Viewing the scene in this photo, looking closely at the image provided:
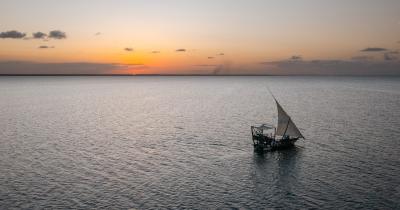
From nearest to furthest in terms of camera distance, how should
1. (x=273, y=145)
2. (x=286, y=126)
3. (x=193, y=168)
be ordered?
1. (x=193, y=168)
2. (x=273, y=145)
3. (x=286, y=126)

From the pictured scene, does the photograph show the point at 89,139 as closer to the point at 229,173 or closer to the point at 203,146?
the point at 203,146

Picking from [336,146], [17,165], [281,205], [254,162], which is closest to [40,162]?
[17,165]

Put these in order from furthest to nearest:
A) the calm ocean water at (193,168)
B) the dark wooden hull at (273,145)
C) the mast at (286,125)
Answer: the mast at (286,125) → the dark wooden hull at (273,145) → the calm ocean water at (193,168)

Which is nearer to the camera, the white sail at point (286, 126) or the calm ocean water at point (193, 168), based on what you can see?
the calm ocean water at point (193, 168)

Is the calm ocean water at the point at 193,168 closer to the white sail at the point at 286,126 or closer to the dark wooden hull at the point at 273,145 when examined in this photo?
the dark wooden hull at the point at 273,145

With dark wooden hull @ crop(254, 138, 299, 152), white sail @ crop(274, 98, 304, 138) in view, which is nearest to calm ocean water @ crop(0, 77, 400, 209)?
dark wooden hull @ crop(254, 138, 299, 152)

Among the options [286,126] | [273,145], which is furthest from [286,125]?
[273,145]

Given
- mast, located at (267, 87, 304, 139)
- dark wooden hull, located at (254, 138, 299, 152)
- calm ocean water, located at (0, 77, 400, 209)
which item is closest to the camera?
calm ocean water, located at (0, 77, 400, 209)

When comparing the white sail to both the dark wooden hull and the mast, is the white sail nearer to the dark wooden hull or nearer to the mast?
the mast

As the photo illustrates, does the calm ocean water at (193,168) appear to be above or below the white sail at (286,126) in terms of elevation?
below

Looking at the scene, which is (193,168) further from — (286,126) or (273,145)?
(286,126)

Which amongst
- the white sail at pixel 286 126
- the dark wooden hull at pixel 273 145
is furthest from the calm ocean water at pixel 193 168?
the white sail at pixel 286 126

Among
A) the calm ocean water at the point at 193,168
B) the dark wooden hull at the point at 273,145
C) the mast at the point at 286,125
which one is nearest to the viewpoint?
the calm ocean water at the point at 193,168

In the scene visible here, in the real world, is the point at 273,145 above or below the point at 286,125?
below
